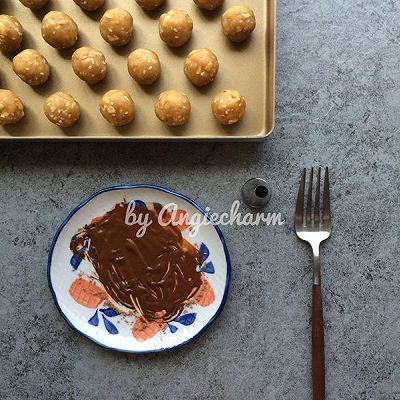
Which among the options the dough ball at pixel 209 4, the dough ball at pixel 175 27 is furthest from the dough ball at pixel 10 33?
the dough ball at pixel 209 4

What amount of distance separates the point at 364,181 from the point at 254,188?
1.06ft

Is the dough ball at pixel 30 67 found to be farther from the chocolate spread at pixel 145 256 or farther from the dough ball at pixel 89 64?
the chocolate spread at pixel 145 256

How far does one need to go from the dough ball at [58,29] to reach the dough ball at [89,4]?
0.05 m

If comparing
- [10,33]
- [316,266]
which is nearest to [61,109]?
[10,33]

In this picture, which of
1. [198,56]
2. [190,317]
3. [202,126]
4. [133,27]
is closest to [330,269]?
[190,317]

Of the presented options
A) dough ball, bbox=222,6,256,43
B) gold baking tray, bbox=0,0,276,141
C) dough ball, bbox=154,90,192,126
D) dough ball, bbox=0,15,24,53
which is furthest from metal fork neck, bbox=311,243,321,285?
dough ball, bbox=0,15,24,53

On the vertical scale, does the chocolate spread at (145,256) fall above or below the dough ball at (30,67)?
below

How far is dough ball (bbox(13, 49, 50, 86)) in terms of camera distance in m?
1.38

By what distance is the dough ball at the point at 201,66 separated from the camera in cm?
138

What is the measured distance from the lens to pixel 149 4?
1.42m

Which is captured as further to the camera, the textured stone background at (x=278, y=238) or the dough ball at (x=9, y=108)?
the textured stone background at (x=278, y=238)

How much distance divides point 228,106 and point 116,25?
365mm

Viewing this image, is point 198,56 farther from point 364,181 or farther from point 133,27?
point 364,181

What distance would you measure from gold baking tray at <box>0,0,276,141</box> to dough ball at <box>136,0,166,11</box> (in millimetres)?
21
